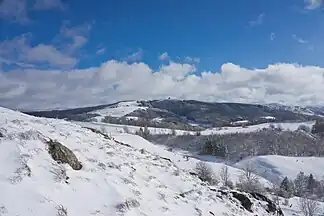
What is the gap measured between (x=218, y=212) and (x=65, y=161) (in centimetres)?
910

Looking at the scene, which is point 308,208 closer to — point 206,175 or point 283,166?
point 206,175

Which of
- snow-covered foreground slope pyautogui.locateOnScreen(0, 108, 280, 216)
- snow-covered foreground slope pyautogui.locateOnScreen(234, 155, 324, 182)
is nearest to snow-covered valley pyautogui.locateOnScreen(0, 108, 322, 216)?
snow-covered foreground slope pyautogui.locateOnScreen(0, 108, 280, 216)

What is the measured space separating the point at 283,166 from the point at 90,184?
11198 cm

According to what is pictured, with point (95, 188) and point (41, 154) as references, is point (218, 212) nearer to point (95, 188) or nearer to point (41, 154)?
point (95, 188)

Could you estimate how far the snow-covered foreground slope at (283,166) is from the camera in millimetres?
114562

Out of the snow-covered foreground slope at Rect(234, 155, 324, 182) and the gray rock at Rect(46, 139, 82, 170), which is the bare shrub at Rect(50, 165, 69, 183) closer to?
the gray rock at Rect(46, 139, 82, 170)

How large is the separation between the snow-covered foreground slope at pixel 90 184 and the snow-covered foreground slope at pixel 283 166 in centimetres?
9556

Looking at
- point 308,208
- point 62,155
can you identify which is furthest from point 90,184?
point 308,208

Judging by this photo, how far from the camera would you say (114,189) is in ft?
59.1

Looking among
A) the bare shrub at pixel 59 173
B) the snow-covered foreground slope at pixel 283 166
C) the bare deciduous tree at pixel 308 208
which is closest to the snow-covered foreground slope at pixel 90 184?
the bare shrub at pixel 59 173

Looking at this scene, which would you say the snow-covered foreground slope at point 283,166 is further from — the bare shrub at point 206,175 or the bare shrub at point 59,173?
the bare shrub at point 59,173

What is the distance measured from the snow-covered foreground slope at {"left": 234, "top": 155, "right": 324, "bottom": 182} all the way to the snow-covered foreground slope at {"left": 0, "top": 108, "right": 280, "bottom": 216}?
314 ft

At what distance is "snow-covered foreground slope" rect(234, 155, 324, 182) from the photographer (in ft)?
376

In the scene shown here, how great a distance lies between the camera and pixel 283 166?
11931cm
